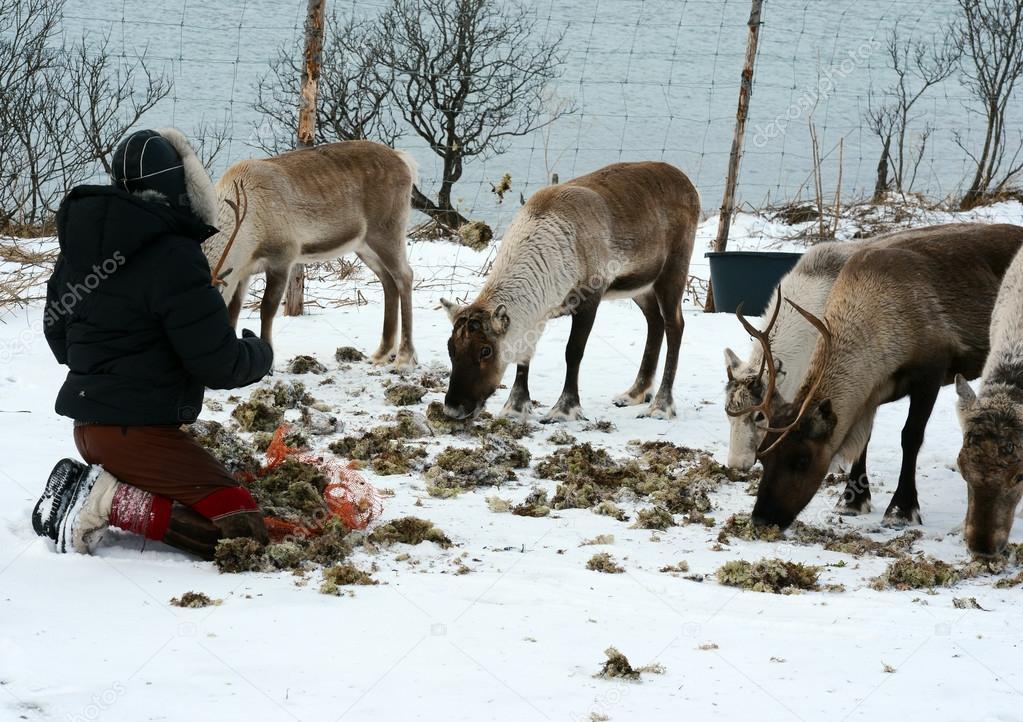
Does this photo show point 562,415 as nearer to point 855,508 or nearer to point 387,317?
point 387,317

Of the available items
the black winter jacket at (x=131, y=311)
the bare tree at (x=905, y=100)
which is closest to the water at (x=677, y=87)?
the bare tree at (x=905, y=100)

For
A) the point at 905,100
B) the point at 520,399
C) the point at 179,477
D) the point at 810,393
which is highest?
the point at 905,100

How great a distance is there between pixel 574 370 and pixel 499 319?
0.77m

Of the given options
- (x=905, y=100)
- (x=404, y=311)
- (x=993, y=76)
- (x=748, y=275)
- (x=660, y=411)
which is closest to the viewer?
(x=660, y=411)

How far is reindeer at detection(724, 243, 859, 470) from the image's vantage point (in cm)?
531

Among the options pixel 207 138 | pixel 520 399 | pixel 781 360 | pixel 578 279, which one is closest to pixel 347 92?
pixel 207 138

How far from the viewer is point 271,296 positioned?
7.57m

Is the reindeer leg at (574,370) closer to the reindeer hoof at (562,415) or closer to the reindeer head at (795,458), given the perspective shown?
the reindeer hoof at (562,415)

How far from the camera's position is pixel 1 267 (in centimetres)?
873

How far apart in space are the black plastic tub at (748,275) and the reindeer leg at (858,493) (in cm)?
448

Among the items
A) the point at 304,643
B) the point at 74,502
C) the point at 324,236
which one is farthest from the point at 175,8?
the point at 304,643

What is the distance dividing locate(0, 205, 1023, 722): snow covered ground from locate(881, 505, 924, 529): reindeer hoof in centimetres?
11

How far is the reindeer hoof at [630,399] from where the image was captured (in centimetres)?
746

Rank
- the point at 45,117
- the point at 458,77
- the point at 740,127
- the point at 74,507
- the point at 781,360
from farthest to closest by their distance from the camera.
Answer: the point at 458,77, the point at 45,117, the point at 740,127, the point at 781,360, the point at 74,507
